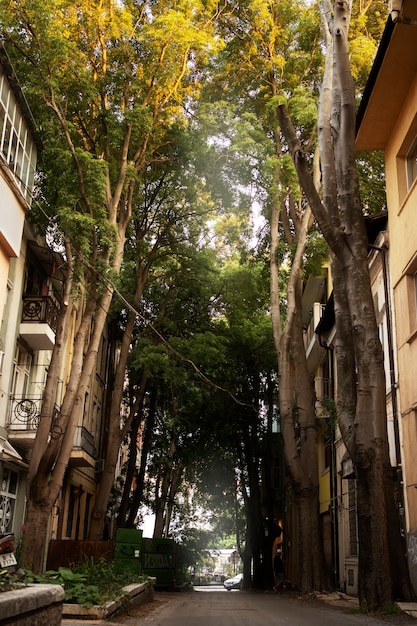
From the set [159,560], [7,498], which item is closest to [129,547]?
[7,498]

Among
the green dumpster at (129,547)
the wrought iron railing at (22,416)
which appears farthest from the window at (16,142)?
the green dumpster at (129,547)

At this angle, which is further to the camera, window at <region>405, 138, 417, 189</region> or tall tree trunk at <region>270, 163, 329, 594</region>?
tall tree trunk at <region>270, 163, 329, 594</region>

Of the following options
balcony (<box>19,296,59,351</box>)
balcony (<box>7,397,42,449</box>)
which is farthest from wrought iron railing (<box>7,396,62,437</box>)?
balcony (<box>19,296,59,351</box>)

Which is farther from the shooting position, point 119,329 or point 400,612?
point 119,329

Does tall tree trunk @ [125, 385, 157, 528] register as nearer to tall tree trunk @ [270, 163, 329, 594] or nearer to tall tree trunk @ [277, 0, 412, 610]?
tall tree trunk @ [270, 163, 329, 594]

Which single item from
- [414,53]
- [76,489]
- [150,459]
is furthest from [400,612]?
[150,459]

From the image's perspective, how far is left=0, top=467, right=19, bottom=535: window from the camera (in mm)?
18516

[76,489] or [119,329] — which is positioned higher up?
[119,329]

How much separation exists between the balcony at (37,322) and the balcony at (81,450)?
4.44 meters

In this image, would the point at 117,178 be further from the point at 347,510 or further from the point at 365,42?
the point at 347,510

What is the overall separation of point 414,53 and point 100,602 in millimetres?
10563

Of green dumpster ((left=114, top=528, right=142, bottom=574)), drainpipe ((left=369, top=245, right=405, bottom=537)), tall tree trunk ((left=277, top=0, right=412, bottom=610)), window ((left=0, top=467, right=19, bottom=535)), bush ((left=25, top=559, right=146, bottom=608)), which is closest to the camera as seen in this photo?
tall tree trunk ((left=277, top=0, right=412, bottom=610))

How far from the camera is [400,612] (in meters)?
9.20

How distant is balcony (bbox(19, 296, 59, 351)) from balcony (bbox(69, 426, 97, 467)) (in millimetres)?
4436
